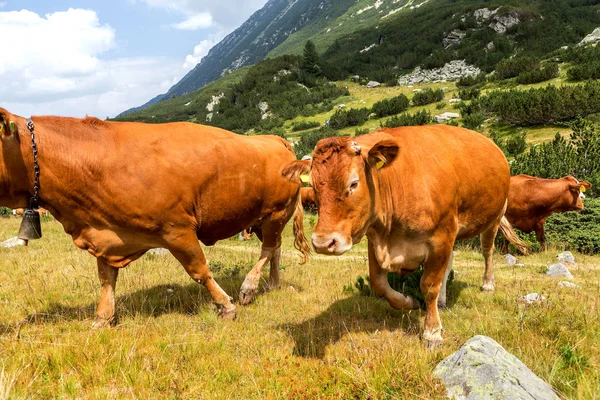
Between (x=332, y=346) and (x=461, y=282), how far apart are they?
3954 mm

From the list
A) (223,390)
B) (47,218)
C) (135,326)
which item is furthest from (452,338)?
(47,218)

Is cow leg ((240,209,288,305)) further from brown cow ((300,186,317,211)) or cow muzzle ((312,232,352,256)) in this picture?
brown cow ((300,186,317,211))

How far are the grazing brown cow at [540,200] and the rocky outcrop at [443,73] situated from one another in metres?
40.4

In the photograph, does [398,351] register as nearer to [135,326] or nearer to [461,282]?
[135,326]

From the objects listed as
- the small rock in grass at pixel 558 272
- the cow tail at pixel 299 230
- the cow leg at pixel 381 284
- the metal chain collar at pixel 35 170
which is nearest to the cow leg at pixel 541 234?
the small rock in grass at pixel 558 272

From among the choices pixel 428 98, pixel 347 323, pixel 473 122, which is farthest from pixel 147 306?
pixel 428 98

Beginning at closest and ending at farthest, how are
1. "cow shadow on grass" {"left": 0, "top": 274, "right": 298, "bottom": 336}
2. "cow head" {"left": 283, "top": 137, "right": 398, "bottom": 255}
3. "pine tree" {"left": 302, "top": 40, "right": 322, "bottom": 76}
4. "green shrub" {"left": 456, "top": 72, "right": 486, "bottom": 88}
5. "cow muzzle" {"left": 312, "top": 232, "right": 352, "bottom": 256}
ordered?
"cow muzzle" {"left": 312, "top": 232, "right": 352, "bottom": 256}, "cow head" {"left": 283, "top": 137, "right": 398, "bottom": 255}, "cow shadow on grass" {"left": 0, "top": 274, "right": 298, "bottom": 336}, "green shrub" {"left": 456, "top": 72, "right": 486, "bottom": 88}, "pine tree" {"left": 302, "top": 40, "right": 322, "bottom": 76}

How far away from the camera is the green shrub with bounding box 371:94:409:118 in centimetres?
3466

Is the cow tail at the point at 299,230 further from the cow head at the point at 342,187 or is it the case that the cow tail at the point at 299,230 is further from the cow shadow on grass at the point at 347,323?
the cow head at the point at 342,187

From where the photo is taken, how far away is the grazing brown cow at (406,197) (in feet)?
11.7

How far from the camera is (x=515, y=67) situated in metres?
36.2

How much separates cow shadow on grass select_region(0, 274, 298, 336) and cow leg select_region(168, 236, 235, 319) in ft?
1.09

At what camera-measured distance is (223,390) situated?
3.44 meters

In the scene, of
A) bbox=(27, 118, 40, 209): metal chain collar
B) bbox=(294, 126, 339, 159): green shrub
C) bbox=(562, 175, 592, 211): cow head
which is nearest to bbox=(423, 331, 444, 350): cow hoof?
bbox=(27, 118, 40, 209): metal chain collar
